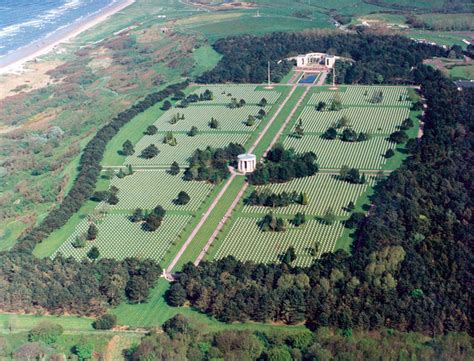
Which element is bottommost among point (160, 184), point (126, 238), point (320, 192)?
point (160, 184)

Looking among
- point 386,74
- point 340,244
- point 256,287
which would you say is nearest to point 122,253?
point 256,287

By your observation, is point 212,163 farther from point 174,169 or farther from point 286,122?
point 286,122

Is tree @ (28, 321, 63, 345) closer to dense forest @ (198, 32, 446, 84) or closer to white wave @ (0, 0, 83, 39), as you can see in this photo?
dense forest @ (198, 32, 446, 84)

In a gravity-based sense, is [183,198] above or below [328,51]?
above

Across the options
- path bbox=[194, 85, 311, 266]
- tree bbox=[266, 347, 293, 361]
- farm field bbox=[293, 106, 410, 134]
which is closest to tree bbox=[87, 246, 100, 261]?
path bbox=[194, 85, 311, 266]

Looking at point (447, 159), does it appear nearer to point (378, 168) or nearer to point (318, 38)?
point (378, 168)

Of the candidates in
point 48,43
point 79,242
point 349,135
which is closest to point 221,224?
point 79,242
